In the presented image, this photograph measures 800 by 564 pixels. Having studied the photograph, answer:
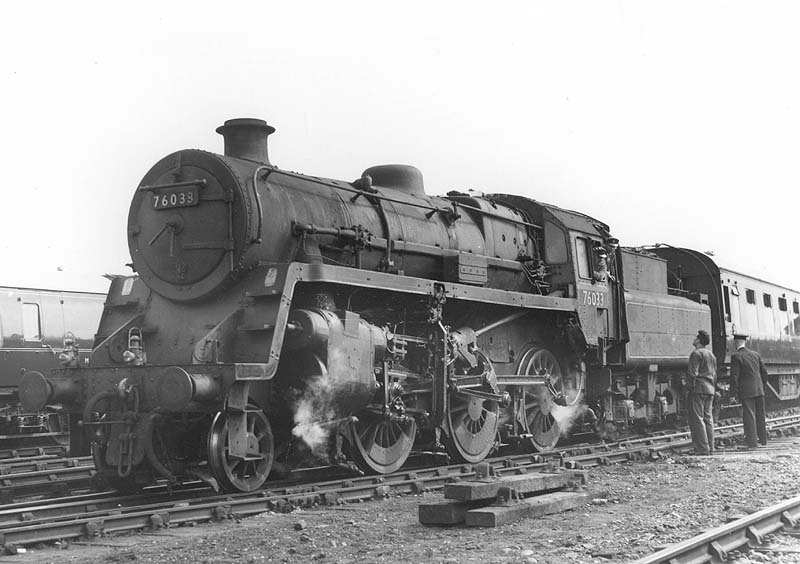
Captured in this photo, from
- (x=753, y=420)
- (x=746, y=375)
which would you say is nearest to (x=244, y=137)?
(x=746, y=375)

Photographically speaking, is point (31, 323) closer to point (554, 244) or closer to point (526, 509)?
point (554, 244)

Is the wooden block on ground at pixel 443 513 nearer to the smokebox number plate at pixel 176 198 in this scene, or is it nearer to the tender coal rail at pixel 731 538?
the tender coal rail at pixel 731 538

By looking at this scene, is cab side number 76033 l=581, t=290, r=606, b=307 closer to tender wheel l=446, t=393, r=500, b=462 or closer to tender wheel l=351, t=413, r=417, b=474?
tender wheel l=446, t=393, r=500, b=462

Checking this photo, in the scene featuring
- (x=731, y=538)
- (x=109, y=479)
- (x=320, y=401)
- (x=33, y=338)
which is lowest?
(x=731, y=538)

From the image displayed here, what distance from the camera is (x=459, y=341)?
35.8 feet

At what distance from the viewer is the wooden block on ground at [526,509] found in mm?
6891

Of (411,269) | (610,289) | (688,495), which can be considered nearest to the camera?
(688,495)

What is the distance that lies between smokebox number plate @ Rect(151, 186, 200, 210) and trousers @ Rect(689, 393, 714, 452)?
7.44 metres

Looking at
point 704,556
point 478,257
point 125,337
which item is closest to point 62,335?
point 125,337

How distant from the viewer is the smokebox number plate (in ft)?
30.2

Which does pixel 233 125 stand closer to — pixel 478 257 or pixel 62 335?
pixel 478 257

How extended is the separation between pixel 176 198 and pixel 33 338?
888cm

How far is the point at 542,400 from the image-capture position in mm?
12711

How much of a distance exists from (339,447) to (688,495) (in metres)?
3.46
